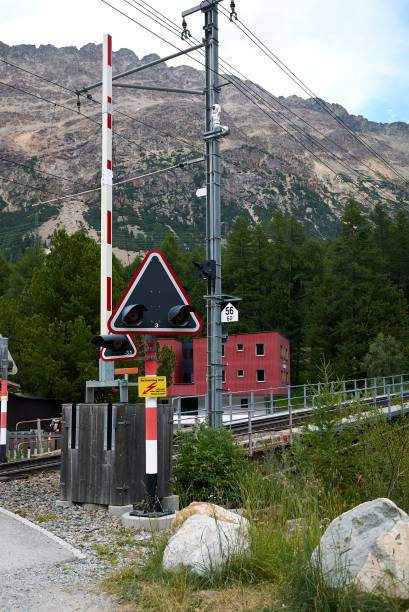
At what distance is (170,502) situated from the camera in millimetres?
9242

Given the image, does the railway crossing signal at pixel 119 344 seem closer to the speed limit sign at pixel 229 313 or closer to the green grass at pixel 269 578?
the green grass at pixel 269 578

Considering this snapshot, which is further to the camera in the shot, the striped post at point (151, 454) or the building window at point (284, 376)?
the building window at point (284, 376)

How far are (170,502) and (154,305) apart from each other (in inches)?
115

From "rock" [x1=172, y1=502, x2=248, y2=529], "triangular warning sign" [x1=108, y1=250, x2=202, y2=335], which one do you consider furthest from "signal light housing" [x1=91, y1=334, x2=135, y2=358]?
"rock" [x1=172, y1=502, x2=248, y2=529]

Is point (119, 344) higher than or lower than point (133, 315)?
lower

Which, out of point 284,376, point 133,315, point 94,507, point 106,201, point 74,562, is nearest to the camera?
point 74,562

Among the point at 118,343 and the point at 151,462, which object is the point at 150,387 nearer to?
the point at 118,343

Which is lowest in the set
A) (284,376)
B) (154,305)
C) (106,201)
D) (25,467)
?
(25,467)

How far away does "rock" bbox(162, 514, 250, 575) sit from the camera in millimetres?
5105

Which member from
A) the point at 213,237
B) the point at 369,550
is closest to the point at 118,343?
the point at 369,550

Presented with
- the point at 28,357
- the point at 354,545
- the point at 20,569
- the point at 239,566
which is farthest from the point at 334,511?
the point at 28,357

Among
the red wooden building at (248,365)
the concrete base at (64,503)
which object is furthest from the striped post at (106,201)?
the red wooden building at (248,365)

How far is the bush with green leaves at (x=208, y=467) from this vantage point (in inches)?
389

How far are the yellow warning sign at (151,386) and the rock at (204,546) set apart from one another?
287 centimetres
